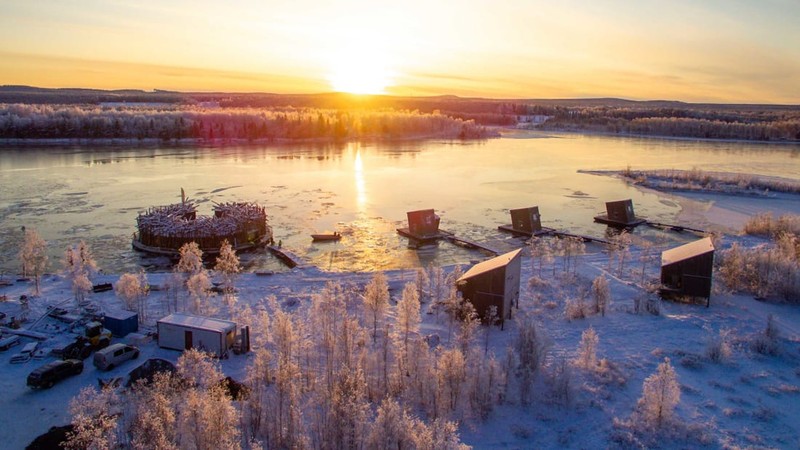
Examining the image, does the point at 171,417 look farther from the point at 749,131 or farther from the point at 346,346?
the point at 749,131

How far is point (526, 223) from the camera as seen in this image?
27.7 m

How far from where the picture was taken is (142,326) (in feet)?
50.8

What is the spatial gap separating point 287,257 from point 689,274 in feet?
47.4

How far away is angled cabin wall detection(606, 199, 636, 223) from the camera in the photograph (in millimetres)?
29750

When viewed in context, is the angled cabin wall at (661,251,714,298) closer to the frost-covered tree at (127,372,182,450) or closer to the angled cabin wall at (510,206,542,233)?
the angled cabin wall at (510,206,542,233)

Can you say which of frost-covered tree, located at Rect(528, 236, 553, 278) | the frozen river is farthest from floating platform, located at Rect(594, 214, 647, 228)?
frost-covered tree, located at Rect(528, 236, 553, 278)

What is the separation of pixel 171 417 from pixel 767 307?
16.7m

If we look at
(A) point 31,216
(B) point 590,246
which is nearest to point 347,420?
(B) point 590,246

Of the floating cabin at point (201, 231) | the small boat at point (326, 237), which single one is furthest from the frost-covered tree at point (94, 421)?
the small boat at point (326, 237)

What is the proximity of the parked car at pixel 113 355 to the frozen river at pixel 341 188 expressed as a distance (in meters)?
9.07

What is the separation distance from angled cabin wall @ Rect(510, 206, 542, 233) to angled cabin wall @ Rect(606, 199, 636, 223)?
4.92 meters

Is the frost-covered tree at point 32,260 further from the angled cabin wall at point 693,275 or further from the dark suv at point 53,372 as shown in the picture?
the angled cabin wall at point 693,275

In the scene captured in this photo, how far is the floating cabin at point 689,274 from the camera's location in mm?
17172

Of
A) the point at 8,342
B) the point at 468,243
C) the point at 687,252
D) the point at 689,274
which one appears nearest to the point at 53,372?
the point at 8,342
